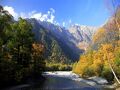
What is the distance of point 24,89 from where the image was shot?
6412cm

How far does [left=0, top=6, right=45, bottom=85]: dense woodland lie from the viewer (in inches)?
2741

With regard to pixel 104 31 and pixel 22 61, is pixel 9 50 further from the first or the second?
pixel 104 31

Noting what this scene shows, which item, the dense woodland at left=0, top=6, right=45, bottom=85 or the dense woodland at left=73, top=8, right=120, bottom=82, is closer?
the dense woodland at left=73, top=8, right=120, bottom=82

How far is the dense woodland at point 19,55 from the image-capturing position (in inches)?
2741

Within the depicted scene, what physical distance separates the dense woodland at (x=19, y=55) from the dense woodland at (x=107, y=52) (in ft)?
61.8

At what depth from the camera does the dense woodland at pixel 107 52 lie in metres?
25.4

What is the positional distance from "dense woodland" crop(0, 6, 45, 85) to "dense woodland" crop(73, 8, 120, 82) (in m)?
18.8

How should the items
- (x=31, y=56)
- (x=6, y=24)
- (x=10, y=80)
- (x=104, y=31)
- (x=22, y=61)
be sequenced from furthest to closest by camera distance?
1. (x=31, y=56)
2. (x=22, y=61)
3. (x=10, y=80)
4. (x=6, y=24)
5. (x=104, y=31)

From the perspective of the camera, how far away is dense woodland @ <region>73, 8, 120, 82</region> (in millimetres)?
25388

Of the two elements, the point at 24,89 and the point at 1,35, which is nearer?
the point at 1,35

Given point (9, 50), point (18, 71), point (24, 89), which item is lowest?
point (24, 89)

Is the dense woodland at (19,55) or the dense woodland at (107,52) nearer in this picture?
the dense woodland at (107,52)

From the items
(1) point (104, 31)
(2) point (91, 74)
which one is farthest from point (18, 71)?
(1) point (104, 31)

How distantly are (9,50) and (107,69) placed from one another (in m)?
28.7
